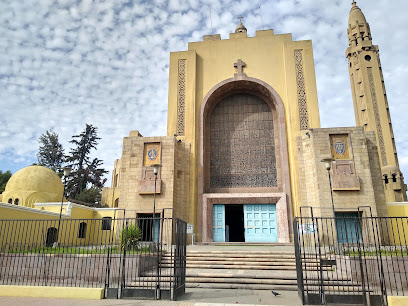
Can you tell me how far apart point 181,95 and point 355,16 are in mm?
27619

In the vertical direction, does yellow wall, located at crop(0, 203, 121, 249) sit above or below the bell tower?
below

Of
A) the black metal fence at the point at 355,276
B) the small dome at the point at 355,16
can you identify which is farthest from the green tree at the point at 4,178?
the small dome at the point at 355,16

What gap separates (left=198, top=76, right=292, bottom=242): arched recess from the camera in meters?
16.3

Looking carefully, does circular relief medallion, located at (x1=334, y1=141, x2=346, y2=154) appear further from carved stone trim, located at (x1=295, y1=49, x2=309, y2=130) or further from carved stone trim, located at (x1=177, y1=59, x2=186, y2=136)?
carved stone trim, located at (x1=177, y1=59, x2=186, y2=136)

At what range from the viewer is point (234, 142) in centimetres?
1830

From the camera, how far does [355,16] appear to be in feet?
115

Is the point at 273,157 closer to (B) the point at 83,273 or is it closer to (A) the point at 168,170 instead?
(A) the point at 168,170

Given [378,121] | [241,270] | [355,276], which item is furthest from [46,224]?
[378,121]

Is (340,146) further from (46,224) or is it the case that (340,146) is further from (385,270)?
(46,224)

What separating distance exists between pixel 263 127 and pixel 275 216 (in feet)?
17.4

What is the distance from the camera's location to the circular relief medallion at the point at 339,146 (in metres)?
15.2

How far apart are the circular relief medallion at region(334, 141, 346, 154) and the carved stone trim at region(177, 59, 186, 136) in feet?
27.6

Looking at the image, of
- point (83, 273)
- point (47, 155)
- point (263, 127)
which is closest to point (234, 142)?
point (263, 127)

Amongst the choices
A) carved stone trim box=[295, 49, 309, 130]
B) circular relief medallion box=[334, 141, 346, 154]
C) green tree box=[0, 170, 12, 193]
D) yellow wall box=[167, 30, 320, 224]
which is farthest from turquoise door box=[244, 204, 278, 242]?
green tree box=[0, 170, 12, 193]
